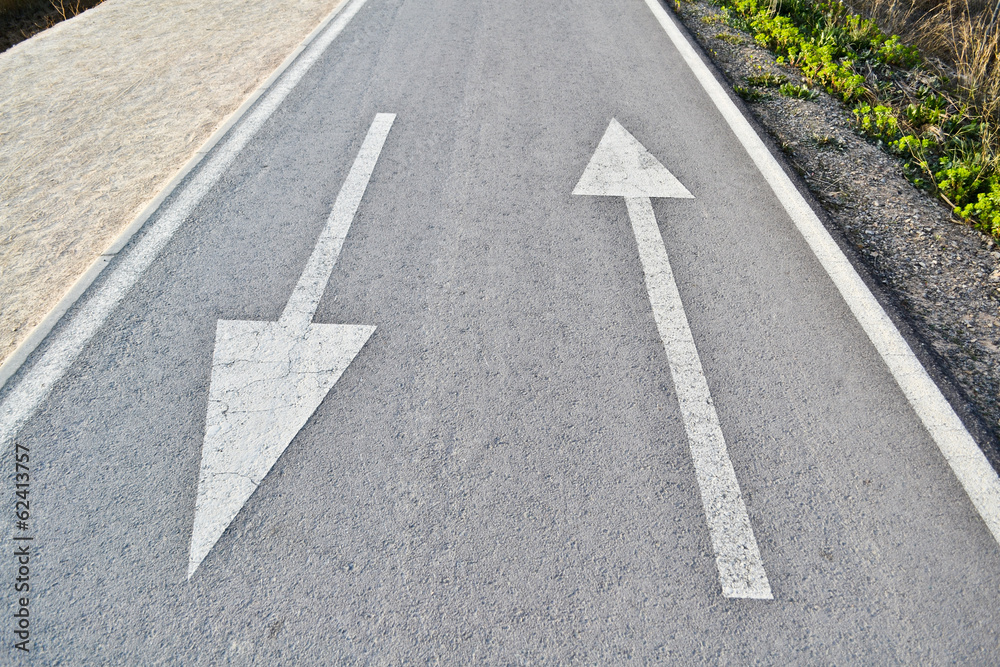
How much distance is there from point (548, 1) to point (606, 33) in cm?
151

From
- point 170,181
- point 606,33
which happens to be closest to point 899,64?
point 606,33

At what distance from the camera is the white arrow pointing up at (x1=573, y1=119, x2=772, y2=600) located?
2.53m

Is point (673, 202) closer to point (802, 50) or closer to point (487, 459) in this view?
point (487, 459)

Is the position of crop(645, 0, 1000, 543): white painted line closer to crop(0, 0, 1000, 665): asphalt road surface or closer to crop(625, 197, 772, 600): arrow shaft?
crop(0, 0, 1000, 665): asphalt road surface

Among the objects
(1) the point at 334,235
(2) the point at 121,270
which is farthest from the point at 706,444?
(2) the point at 121,270

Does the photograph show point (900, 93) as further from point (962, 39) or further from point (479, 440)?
point (479, 440)

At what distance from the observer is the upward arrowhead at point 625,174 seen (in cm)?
455

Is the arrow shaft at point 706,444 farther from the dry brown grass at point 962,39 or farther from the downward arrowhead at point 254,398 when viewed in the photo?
the dry brown grass at point 962,39

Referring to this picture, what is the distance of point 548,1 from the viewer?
8.27 meters

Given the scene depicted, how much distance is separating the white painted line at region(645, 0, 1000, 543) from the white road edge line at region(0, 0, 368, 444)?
13.7 ft

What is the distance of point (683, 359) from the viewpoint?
3326 millimetres

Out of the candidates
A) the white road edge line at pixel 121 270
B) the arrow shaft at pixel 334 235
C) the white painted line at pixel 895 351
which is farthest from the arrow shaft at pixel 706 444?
the white road edge line at pixel 121 270

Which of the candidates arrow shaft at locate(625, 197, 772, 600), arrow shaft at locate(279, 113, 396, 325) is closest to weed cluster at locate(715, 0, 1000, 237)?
arrow shaft at locate(625, 197, 772, 600)

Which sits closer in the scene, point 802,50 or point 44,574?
point 44,574
